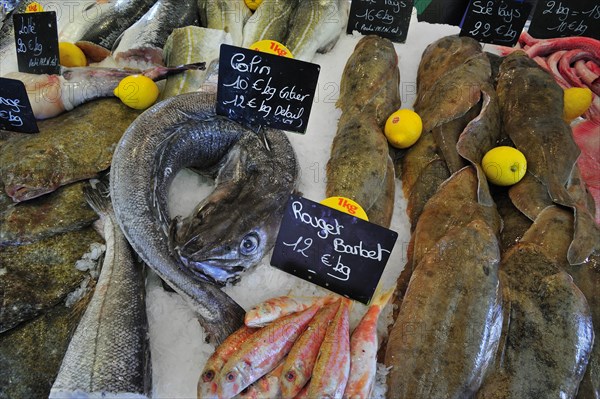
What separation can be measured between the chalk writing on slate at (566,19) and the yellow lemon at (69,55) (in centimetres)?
323

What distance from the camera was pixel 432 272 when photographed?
6.67 feet

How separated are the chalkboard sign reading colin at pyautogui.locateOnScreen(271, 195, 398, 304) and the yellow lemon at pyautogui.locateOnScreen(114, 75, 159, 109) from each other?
1441 mm

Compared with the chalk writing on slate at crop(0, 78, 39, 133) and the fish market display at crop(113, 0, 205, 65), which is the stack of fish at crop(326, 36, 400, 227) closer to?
the fish market display at crop(113, 0, 205, 65)

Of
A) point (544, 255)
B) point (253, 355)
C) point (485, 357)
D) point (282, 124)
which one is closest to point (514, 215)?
point (544, 255)

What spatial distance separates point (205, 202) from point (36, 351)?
1.02 meters

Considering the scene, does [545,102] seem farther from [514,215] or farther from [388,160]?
[388,160]

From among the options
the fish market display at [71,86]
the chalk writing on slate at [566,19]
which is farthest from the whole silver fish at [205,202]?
the chalk writing on slate at [566,19]

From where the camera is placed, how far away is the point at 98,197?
8.03 ft

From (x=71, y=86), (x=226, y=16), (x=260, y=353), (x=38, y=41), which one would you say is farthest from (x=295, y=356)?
(x=226, y=16)

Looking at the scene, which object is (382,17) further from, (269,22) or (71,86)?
(71,86)

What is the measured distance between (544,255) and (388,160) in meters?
0.96

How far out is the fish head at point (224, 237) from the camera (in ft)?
7.13

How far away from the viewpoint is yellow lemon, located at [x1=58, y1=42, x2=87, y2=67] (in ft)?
10.5

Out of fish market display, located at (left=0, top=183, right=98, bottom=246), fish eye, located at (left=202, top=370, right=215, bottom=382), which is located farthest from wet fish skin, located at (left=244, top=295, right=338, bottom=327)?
fish market display, located at (left=0, top=183, right=98, bottom=246)
